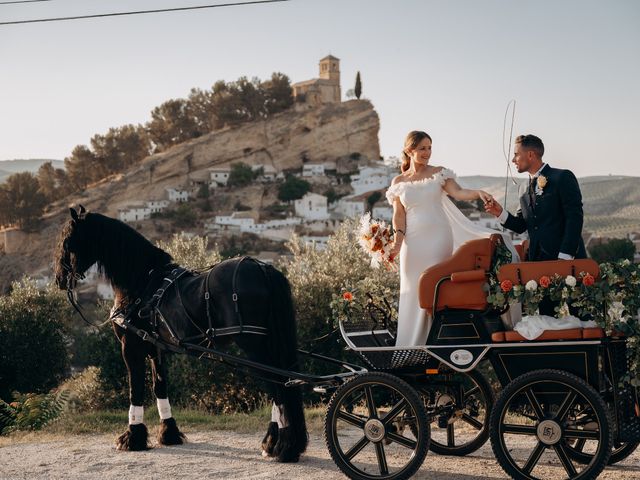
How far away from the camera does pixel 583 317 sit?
17.5 feet

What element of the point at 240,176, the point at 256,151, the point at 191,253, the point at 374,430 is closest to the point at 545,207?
the point at 374,430

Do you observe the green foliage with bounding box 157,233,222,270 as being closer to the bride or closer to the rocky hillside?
the bride

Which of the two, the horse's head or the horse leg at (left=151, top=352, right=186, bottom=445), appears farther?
the horse leg at (left=151, top=352, right=186, bottom=445)

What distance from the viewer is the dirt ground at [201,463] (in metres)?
5.99

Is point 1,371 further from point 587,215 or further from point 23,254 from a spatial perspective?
point 587,215

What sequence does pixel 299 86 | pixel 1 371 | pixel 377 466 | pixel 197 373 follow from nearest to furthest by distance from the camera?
pixel 377 466 → pixel 197 373 → pixel 1 371 → pixel 299 86

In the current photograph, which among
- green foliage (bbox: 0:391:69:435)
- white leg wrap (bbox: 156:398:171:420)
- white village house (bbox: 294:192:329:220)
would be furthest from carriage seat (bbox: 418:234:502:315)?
white village house (bbox: 294:192:329:220)

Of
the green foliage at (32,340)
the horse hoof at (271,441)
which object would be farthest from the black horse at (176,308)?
the green foliage at (32,340)

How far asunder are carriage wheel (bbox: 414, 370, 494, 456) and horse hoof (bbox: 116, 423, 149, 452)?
9.40 feet

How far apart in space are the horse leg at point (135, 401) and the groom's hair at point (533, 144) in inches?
165

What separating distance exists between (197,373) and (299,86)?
127752mm

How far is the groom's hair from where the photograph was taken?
6.00m

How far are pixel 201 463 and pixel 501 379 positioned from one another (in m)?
2.90

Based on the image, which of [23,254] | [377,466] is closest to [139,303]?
[377,466]
